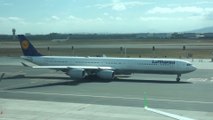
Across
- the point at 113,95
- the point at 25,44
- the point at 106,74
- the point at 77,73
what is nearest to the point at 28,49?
the point at 25,44

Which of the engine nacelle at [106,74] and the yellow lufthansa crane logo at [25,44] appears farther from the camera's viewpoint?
the yellow lufthansa crane logo at [25,44]

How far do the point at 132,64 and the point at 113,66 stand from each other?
9.01 feet

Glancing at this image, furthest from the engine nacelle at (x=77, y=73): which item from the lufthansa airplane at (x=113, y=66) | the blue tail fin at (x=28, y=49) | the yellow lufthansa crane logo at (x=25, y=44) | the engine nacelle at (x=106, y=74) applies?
the yellow lufthansa crane logo at (x=25, y=44)

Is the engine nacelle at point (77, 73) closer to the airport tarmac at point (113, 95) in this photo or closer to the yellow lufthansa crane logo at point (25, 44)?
the airport tarmac at point (113, 95)

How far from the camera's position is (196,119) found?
85.5 ft

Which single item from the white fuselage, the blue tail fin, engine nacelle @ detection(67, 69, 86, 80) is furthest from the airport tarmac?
the blue tail fin

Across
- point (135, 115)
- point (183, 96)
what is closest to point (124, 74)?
point (183, 96)

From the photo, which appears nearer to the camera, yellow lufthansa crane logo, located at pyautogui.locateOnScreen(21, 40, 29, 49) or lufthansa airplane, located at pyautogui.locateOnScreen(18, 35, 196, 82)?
lufthansa airplane, located at pyautogui.locateOnScreen(18, 35, 196, 82)

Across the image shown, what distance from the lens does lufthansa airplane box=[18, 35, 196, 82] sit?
4931 centimetres

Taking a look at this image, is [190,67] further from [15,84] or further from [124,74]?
[15,84]

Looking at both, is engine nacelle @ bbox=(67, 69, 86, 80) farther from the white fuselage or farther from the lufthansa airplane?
the white fuselage

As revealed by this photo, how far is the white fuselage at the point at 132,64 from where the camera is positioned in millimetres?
49188

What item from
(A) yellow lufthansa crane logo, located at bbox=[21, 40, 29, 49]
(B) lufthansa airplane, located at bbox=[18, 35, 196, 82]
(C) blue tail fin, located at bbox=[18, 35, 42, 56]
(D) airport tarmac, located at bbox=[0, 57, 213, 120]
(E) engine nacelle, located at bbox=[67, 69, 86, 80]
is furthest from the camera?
(A) yellow lufthansa crane logo, located at bbox=[21, 40, 29, 49]

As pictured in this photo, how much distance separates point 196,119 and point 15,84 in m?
27.3
